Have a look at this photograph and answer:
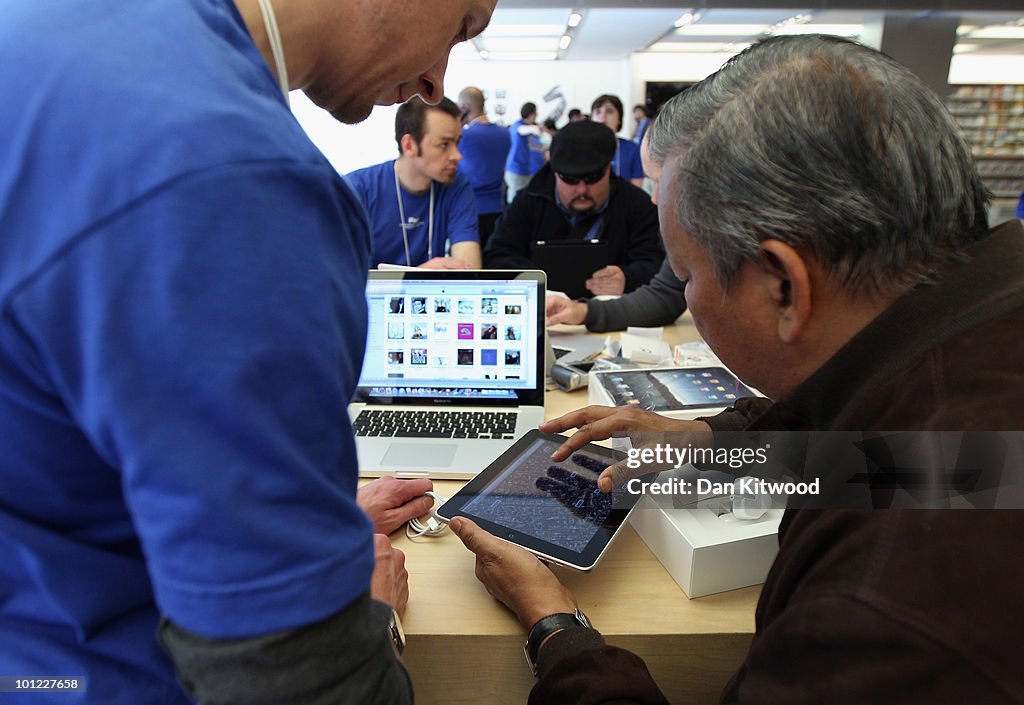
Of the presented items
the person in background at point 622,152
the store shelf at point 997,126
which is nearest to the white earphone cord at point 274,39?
the person in background at point 622,152

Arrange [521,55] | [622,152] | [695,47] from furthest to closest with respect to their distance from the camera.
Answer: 1. [521,55]
2. [695,47]
3. [622,152]

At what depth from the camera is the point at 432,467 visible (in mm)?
1219

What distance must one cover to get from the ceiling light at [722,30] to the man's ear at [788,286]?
8876 mm

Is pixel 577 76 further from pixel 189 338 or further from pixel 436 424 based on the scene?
pixel 189 338

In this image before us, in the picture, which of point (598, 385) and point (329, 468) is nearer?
point (329, 468)

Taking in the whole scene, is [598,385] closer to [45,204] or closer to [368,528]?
[368,528]

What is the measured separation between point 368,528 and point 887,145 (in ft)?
1.71

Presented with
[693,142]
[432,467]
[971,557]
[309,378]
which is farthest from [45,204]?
[432,467]

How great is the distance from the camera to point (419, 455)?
4.14 feet

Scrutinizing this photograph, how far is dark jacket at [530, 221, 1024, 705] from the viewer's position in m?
0.49

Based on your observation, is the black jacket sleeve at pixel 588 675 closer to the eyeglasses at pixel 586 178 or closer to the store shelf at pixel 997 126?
the eyeglasses at pixel 586 178

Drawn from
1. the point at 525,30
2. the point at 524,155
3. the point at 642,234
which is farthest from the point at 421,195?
the point at 525,30

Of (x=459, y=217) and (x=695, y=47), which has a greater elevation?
(x=695, y=47)

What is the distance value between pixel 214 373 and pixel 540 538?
2.14ft
